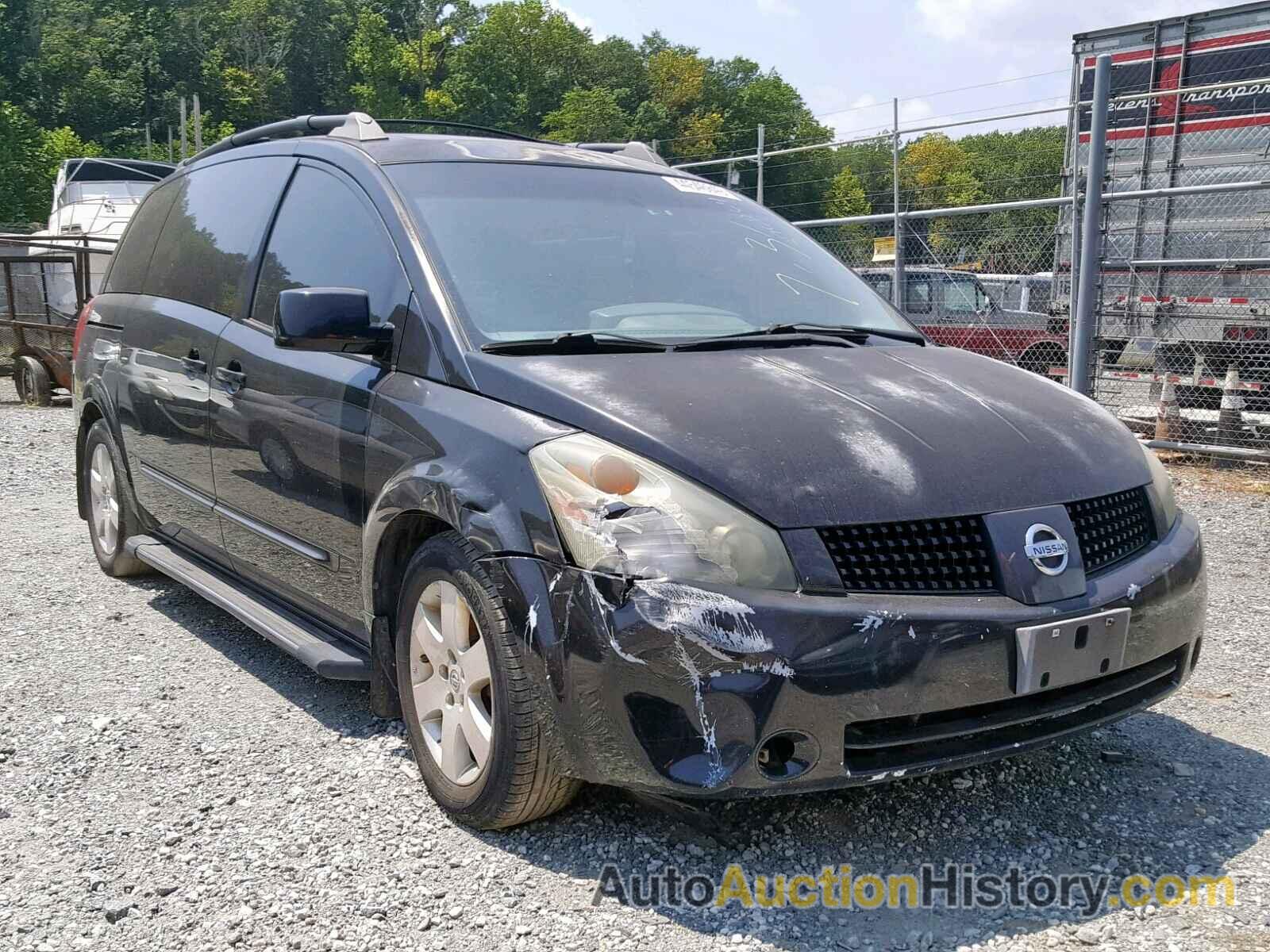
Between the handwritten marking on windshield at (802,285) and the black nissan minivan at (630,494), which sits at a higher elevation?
the handwritten marking on windshield at (802,285)

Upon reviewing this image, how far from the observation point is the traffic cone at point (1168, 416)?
904cm

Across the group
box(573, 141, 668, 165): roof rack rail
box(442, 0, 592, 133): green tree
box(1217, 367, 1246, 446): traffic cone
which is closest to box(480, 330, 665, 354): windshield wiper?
box(573, 141, 668, 165): roof rack rail

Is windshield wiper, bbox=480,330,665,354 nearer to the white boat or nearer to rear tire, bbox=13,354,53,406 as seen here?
rear tire, bbox=13,354,53,406

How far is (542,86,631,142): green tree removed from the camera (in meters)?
68.2

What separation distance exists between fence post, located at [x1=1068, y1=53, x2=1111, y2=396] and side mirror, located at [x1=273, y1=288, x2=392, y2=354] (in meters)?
6.02

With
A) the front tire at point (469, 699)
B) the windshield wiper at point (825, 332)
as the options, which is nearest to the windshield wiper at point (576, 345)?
the windshield wiper at point (825, 332)

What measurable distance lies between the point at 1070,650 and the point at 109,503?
4.40 meters

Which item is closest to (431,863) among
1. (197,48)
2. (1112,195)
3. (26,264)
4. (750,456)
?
(750,456)

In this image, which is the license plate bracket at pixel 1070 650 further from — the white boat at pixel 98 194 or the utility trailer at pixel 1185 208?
the white boat at pixel 98 194

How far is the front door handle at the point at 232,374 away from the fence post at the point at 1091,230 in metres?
5.99

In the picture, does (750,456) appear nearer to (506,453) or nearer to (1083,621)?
(506,453)

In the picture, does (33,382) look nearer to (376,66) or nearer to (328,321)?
(328,321)

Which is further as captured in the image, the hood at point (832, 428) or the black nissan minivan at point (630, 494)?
the hood at point (832, 428)

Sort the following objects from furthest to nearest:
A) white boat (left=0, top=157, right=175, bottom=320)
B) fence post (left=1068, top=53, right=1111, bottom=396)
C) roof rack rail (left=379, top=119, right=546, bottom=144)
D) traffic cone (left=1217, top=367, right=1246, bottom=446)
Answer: white boat (left=0, top=157, right=175, bottom=320) → traffic cone (left=1217, top=367, right=1246, bottom=446) → fence post (left=1068, top=53, right=1111, bottom=396) → roof rack rail (left=379, top=119, right=546, bottom=144)
